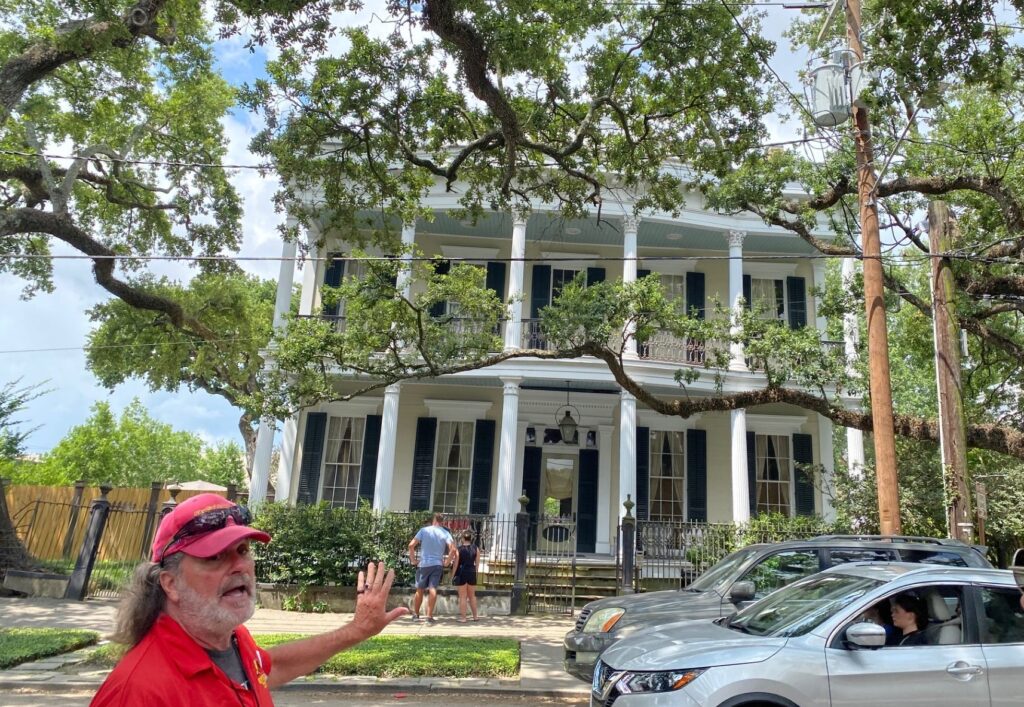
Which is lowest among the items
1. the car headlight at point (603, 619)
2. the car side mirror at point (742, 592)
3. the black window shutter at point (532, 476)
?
the car headlight at point (603, 619)

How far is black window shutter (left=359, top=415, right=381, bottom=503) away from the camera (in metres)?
17.6

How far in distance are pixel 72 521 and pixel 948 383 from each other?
16.9m

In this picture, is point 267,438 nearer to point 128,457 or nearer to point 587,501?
point 587,501

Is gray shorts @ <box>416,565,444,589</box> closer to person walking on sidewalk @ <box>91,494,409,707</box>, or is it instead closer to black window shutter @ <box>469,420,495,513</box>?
black window shutter @ <box>469,420,495,513</box>

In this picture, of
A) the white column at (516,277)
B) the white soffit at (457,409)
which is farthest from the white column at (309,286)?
the white column at (516,277)

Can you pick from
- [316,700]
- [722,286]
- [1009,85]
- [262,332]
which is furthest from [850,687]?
[262,332]

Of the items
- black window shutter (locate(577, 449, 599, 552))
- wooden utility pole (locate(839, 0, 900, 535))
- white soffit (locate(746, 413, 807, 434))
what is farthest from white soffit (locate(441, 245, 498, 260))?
wooden utility pole (locate(839, 0, 900, 535))

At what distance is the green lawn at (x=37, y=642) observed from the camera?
26.0ft

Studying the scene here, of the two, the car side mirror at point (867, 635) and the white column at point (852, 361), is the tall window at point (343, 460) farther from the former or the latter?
the car side mirror at point (867, 635)

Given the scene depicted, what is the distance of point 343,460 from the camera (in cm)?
1816

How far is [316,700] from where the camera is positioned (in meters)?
7.12

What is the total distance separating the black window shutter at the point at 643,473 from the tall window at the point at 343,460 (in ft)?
23.6

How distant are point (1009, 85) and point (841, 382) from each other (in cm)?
528

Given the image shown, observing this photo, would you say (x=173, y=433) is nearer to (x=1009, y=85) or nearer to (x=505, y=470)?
(x=505, y=470)
